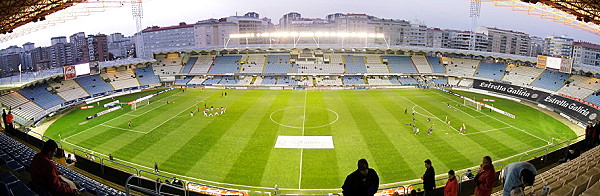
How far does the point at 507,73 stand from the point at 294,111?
40.8m

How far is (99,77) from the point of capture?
55.8 m

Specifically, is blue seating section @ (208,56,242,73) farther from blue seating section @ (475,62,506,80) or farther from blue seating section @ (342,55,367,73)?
blue seating section @ (475,62,506,80)

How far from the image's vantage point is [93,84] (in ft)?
174

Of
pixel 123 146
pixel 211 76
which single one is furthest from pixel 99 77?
pixel 123 146

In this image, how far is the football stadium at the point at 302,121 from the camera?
48.6ft

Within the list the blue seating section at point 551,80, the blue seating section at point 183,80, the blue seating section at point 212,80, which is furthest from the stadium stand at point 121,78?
the blue seating section at point 551,80

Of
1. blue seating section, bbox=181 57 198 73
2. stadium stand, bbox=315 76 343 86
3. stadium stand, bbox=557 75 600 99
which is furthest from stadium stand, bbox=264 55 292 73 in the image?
stadium stand, bbox=557 75 600 99

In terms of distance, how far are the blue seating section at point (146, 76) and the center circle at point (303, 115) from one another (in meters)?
32.8

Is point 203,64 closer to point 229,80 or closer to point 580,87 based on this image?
point 229,80

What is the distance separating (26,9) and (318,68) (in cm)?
4983

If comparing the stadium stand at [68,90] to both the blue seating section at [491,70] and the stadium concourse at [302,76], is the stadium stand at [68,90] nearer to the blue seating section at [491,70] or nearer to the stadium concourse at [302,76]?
the stadium concourse at [302,76]

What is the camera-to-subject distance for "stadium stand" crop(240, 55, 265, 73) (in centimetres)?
6756

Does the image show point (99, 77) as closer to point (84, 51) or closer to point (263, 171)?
point (263, 171)

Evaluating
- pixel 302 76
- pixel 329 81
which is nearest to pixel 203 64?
pixel 302 76
